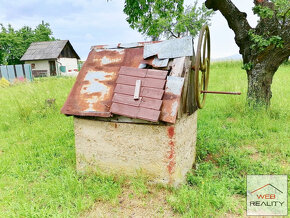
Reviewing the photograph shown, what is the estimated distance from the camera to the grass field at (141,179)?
257 centimetres

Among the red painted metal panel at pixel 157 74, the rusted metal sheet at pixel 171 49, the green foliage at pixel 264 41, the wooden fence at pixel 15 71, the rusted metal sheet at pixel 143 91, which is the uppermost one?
the wooden fence at pixel 15 71

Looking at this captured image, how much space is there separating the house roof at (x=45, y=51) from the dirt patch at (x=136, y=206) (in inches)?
973

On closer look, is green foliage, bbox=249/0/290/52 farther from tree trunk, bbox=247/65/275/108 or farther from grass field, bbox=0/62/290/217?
grass field, bbox=0/62/290/217

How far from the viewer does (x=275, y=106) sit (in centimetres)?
612

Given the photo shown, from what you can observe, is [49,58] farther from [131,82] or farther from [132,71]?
[131,82]

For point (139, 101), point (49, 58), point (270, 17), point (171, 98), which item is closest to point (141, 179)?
point (139, 101)

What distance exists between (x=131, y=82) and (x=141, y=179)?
131cm

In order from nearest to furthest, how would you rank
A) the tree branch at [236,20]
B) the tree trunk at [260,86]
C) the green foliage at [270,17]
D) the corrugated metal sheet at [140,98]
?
1. the corrugated metal sheet at [140,98]
2. the green foliage at [270,17]
3. the tree trunk at [260,86]
4. the tree branch at [236,20]

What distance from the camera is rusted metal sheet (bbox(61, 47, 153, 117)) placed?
2.91 metres

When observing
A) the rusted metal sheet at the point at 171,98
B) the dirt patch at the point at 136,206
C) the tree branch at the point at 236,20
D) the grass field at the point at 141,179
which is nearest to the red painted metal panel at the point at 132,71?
the rusted metal sheet at the point at 171,98

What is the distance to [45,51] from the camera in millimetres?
25641

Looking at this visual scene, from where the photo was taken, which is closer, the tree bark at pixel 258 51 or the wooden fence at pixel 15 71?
the tree bark at pixel 258 51

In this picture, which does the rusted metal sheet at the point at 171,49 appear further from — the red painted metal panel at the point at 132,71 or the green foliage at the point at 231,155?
the green foliage at the point at 231,155

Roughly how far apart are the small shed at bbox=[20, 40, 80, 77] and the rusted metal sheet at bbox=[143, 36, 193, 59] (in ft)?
78.9
